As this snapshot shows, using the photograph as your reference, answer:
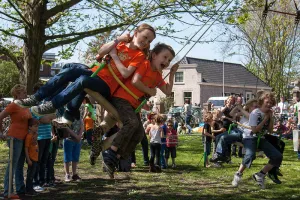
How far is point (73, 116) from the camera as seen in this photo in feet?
16.7

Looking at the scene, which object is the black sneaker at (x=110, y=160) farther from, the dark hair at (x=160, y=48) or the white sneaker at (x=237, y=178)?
the white sneaker at (x=237, y=178)

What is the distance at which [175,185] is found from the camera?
29.9 ft

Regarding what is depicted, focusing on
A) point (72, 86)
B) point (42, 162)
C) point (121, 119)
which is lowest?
point (42, 162)

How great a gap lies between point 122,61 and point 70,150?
4.88 metres

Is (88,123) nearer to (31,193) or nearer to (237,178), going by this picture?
(31,193)

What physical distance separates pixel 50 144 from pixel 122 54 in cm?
439

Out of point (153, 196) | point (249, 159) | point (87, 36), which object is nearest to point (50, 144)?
point (153, 196)

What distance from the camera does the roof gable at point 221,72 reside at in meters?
46.1

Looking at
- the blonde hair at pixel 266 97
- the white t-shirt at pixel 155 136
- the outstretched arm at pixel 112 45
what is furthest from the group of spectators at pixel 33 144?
the blonde hair at pixel 266 97

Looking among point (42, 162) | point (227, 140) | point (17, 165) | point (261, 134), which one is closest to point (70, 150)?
point (42, 162)

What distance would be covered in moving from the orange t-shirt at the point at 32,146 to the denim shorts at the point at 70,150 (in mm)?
1446

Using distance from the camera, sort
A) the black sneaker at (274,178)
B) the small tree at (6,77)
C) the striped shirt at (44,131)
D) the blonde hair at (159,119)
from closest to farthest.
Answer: the striped shirt at (44,131), the black sneaker at (274,178), the blonde hair at (159,119), the small tree at (6,77)

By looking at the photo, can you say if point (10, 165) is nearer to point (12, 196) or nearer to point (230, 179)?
point (12, 196)

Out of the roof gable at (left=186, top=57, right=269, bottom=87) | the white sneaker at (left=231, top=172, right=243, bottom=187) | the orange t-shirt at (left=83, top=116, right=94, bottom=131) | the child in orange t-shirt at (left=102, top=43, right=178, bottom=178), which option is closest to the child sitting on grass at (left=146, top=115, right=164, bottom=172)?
the orange t-shirt at (left=83, top=116, right=94, bottom=131)
